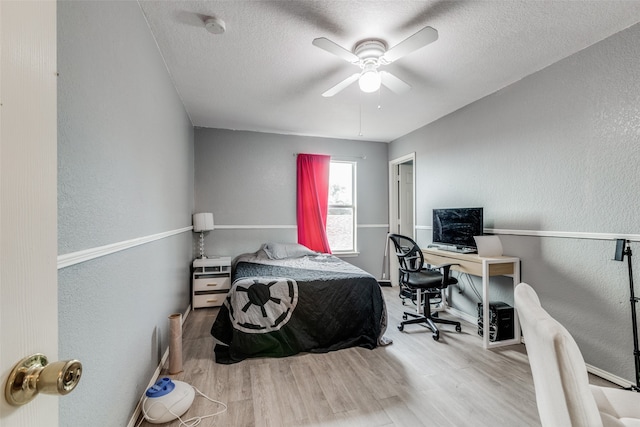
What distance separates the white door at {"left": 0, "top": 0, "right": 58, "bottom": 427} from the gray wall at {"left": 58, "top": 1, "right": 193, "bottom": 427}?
537 millimetres

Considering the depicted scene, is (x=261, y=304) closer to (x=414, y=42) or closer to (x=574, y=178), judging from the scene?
(x=414, y=42)

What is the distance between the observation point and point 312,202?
181 inches

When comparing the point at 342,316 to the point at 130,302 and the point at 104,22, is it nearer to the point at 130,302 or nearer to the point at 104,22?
the point at 130,302

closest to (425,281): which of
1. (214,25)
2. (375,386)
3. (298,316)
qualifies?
(375,386)

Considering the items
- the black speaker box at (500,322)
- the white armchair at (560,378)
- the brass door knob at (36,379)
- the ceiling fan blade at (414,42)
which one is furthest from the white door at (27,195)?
the black speaker box at (500,322)

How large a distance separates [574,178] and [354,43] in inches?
83.0

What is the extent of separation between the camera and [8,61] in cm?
41

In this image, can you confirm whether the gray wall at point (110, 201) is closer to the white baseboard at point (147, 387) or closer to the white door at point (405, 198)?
the white baseboard at point (147, 387)

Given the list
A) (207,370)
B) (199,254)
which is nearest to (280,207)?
(199,254)

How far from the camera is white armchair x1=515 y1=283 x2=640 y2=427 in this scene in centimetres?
80

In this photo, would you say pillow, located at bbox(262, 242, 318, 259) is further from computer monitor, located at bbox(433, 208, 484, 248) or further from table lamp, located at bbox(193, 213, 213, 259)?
computer monitor, located at bbox(433, 208, 484, 248)

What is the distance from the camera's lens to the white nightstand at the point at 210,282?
3.67 metres

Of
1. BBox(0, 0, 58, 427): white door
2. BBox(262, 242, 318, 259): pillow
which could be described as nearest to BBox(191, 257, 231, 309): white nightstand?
BBox(262, 242, 318, 259): pillow

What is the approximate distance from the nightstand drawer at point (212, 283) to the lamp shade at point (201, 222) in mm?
689
